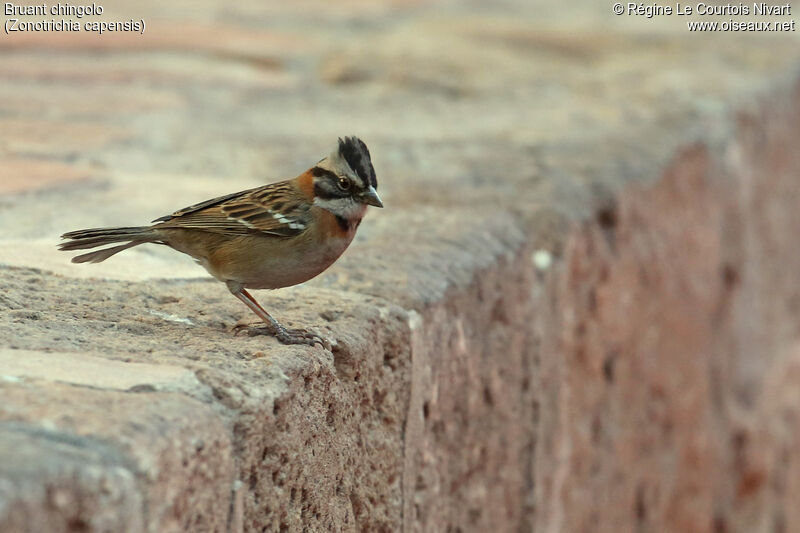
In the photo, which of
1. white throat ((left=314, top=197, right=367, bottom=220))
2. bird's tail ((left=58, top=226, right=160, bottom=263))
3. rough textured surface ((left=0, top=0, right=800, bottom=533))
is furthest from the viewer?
white throat ((left=314, top=197, right=367, bottom=220))

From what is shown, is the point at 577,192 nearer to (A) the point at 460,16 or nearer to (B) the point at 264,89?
(B) the point at 264,89

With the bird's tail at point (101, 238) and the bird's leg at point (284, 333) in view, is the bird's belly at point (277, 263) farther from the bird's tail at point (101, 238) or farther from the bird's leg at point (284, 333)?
the bird's tail at point (101, 238)

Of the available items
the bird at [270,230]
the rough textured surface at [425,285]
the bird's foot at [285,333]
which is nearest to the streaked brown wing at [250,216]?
the bird at [270,230]

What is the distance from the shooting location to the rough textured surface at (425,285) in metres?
2.17

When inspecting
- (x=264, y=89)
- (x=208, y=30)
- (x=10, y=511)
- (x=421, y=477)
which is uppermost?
(x=208, y=30)

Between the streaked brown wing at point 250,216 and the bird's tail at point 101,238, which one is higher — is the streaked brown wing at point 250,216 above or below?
above

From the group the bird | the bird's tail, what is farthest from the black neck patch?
the bird's tail

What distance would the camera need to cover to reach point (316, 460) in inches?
97.3

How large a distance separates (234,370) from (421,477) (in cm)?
100

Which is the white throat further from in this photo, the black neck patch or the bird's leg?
the bird's leg

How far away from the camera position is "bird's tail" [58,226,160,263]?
284 cm

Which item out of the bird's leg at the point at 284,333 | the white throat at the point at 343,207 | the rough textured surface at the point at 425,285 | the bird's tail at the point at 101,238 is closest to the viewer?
the rough textured surface at the point at 425,285

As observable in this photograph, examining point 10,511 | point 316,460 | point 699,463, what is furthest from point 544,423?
point 10,511

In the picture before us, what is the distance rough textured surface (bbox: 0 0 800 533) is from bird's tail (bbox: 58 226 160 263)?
0.09 metres
